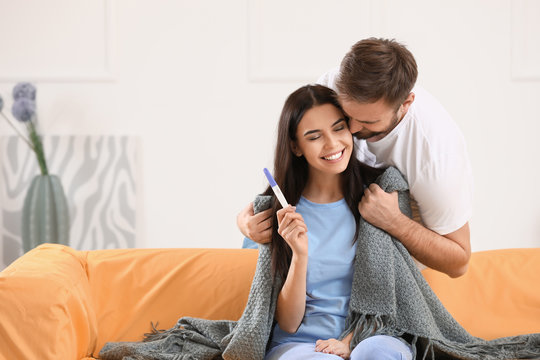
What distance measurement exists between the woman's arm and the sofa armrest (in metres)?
0.61

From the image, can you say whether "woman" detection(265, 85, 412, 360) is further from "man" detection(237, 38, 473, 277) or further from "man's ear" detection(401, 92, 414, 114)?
"man's ear" detection(401, 92, 414, 114)

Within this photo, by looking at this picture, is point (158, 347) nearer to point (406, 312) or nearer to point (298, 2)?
point (406, 312)

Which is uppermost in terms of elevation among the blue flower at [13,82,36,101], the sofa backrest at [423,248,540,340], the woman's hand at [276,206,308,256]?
the blue flower at [13,82,36,101]

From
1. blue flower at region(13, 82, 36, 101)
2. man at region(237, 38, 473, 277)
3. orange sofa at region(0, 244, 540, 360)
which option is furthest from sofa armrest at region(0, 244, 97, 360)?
blue flower at region(13, 82, 36, 101)

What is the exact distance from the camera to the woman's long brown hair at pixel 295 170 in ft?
6.09

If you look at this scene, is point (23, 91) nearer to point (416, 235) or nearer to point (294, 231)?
point (294, 231)

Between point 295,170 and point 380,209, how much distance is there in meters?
0.28

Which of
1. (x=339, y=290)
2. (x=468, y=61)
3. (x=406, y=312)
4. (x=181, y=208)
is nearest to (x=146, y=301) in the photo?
(x=339, y=290)

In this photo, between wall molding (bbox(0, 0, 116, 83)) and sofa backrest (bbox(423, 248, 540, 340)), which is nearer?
sofa backrest (bbox(423, 248, 540, 340))

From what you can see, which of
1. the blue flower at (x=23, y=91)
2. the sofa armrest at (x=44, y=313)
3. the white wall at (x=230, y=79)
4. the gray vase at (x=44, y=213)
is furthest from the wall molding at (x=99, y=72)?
the sofa armrest at (x=44, y=313)

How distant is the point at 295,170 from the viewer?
77.0 inches

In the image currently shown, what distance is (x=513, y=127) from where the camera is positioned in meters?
3.65

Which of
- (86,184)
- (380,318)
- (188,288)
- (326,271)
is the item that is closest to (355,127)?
(326,271)

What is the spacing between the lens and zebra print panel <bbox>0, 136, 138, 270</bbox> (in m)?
3.70
